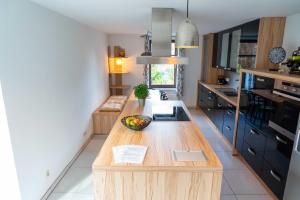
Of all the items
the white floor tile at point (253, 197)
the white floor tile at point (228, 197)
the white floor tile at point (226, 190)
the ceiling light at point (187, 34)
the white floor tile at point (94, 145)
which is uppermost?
the ceiling light at point (187, 34)

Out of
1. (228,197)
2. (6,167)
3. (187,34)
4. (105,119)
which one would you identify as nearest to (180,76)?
(105,119)

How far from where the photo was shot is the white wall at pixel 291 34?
270 cm

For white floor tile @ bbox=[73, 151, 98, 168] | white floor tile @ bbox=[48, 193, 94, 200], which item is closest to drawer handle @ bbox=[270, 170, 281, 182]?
white floor tile @ bbox=[48, 193, 94, 200]

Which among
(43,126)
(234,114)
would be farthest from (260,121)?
(43,126)

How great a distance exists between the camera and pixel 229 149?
3.66 metres

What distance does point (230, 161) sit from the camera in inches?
128

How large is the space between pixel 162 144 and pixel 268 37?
8.05 ft

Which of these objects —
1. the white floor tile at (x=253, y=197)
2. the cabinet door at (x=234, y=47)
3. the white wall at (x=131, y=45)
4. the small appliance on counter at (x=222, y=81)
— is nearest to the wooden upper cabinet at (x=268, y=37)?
the cabinet door at (x=234, y=47)

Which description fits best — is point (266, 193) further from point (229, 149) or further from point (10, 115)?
point (10, 115)

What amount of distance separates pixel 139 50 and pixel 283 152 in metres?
4.55

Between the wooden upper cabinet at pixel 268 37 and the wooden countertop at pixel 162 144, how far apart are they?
1.66m

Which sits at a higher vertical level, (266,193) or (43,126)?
(43,126)

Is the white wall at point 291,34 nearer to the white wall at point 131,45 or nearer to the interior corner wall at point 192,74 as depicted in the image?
the interior corner wall at point 192,74

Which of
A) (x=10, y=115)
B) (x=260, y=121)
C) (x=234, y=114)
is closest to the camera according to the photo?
(x=10, y=115)
